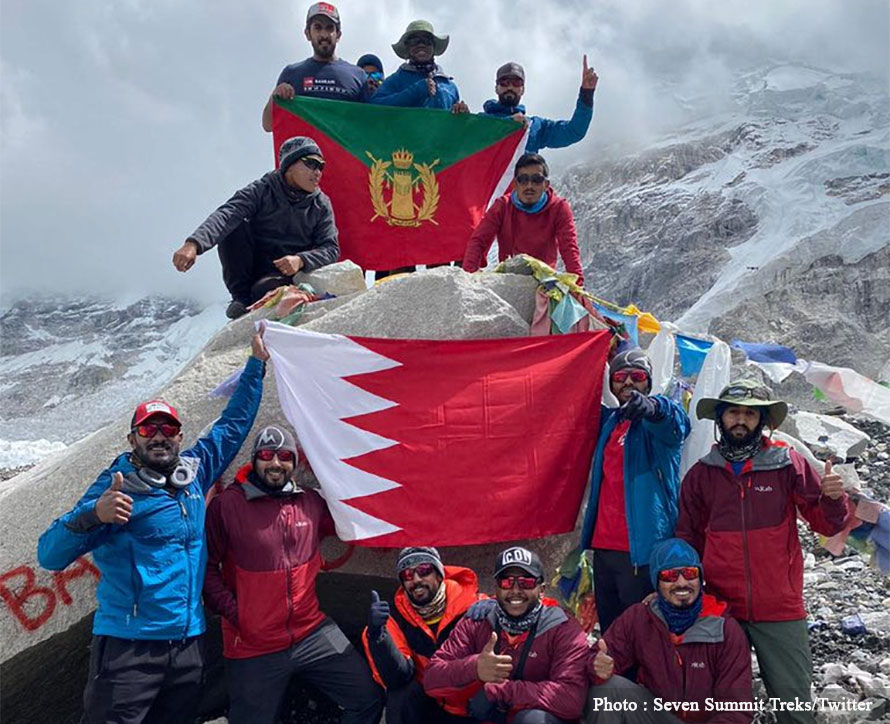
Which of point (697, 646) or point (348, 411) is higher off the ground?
point (348, 411)

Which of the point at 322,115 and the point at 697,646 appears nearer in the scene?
the point at 697,646

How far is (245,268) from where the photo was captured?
289 inches

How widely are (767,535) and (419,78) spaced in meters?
6.16

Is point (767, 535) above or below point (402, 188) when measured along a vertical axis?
below

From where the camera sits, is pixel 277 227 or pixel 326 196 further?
pixel 326 196

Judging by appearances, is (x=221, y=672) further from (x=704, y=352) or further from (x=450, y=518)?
(x=704, y=352)

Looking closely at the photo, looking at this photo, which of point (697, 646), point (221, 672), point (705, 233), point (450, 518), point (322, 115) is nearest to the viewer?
point (697, 646)

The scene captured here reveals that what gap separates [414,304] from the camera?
21.8 ft

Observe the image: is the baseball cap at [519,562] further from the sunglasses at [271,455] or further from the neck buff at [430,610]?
the sunglasses at [271,455]

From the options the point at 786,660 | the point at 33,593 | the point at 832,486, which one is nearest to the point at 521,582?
the point at 786,660

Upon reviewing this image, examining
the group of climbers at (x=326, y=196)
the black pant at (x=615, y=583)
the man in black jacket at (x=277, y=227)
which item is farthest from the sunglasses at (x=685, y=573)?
the man in black jacket at (x=277, y=227)

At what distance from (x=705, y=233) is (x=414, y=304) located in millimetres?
94611

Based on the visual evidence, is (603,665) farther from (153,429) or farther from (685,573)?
(153,429)

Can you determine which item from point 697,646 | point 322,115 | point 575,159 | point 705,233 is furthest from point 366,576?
point 575,159
